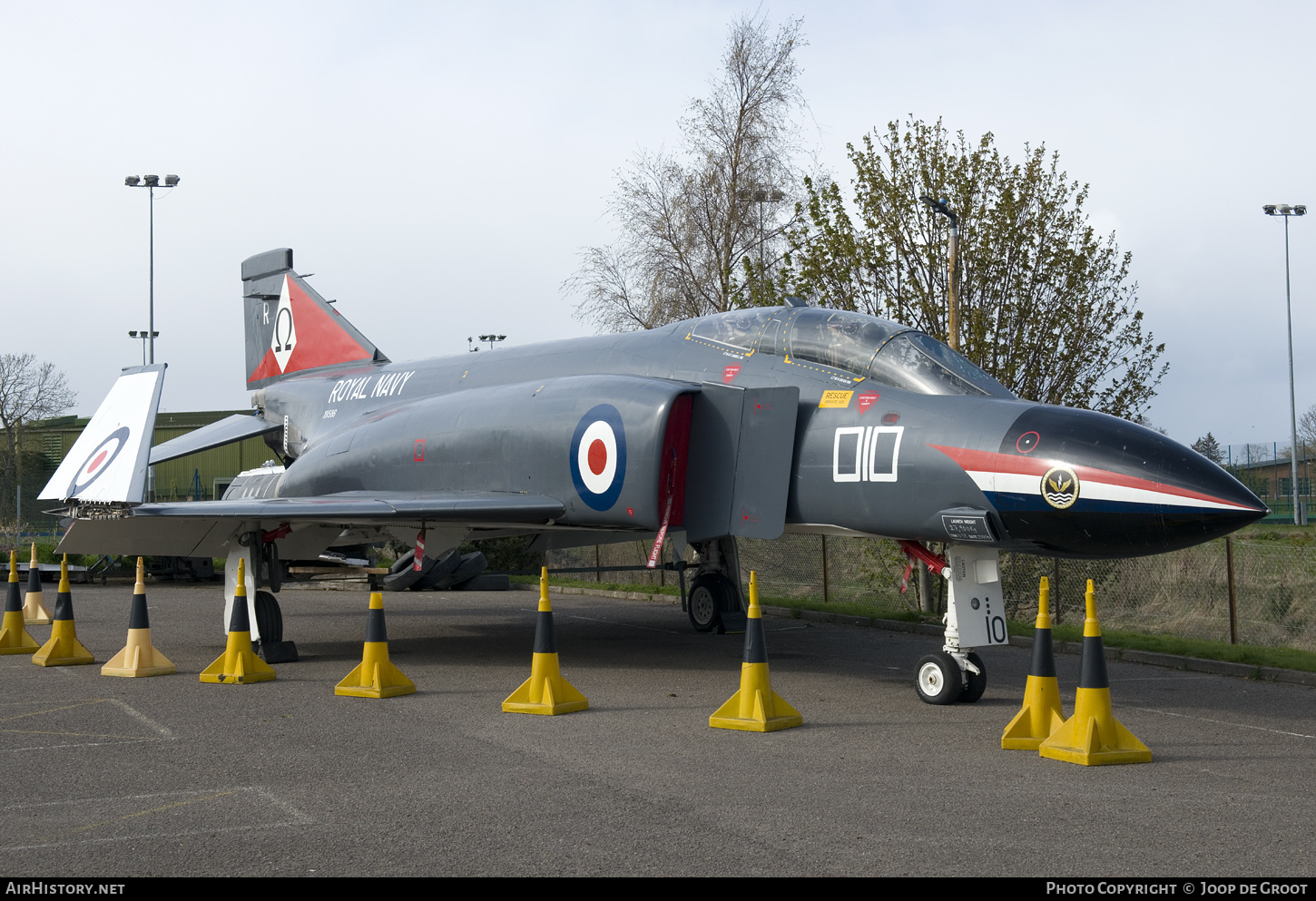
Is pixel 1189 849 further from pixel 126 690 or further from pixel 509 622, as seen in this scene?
pixel 509 622

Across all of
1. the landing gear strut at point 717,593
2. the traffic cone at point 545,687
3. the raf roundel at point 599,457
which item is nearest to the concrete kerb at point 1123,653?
the landing gear strut at point 717,593

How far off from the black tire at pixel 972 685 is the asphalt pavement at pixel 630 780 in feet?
0.50

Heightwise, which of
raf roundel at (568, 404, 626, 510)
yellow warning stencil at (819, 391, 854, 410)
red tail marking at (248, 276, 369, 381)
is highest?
red tail marking at (248, 276, 369, 381)

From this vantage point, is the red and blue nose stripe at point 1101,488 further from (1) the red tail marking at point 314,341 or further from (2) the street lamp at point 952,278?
(1) the red tail marking at point 314,341

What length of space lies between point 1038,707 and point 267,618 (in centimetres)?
753

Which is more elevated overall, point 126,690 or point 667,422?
point 667,422

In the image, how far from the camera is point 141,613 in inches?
386

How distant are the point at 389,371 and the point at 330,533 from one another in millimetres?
2909

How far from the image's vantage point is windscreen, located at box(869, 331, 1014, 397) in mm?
8562

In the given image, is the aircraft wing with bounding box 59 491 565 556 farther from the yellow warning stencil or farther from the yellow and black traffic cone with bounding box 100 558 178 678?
the yellow warning stencil

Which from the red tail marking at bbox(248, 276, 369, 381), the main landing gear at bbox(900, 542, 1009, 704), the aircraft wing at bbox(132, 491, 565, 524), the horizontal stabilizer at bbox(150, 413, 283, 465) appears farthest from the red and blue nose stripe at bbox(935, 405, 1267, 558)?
the horizontal stabilizer at bbox(150, 413, 283, 465)

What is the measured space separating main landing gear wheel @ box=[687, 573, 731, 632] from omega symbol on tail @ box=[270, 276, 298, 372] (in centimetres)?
742

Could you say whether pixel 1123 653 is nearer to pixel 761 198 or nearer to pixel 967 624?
pixel 967 624

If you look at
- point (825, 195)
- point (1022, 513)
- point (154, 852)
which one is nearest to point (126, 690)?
point (154, 852)
